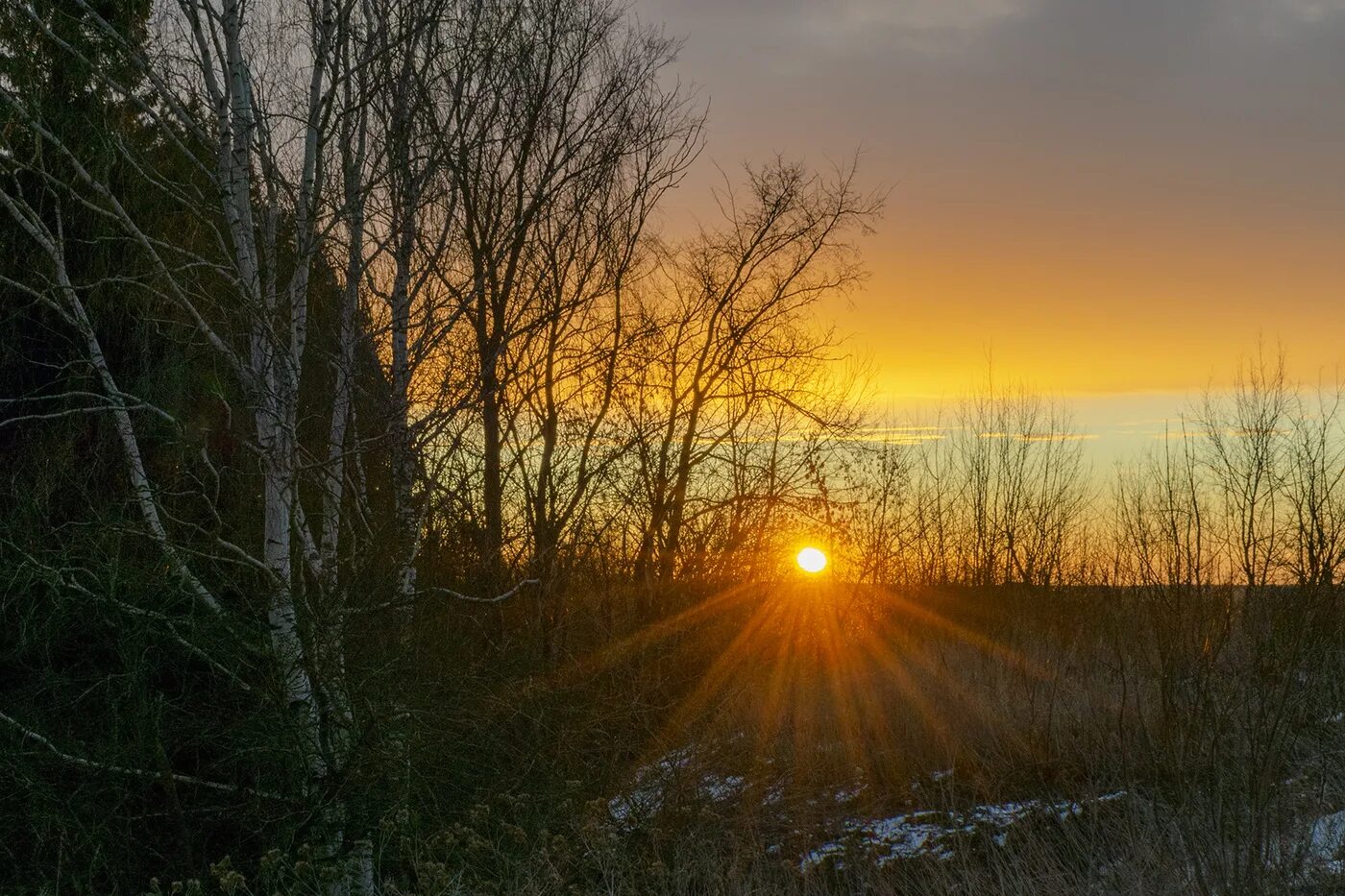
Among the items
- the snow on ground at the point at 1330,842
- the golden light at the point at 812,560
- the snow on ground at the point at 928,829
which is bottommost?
the snow on ground at the point at 928,829

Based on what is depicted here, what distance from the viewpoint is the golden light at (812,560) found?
13648 mm

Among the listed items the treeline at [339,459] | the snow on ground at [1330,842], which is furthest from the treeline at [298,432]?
the snow on ground at [1330,842]

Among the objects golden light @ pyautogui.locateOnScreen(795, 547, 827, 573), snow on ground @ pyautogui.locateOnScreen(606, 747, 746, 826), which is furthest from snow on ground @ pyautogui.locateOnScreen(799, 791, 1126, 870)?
golden light @ pyautogui.locateOnScreen(795, 547, 827, 573)

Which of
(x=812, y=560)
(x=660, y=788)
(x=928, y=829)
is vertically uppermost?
(x=812, y=560)

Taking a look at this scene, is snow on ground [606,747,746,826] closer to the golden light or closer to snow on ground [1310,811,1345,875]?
the golden light

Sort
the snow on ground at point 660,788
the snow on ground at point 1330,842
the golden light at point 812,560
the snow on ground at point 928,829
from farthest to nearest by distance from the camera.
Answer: the golden light at point 812,560
the snow on ground at point 660,788
the snow on ground at point 928,829
the snow on ground at point 1330,842

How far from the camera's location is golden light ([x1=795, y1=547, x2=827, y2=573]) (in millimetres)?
13648

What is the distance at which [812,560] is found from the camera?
13.9 meters

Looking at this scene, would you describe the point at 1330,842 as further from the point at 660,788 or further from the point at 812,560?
the point at 812,560

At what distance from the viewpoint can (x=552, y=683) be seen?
10.3 meters

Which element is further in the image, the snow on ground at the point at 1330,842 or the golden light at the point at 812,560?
the golden light at the point at 812,560

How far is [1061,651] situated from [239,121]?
37.8 ft

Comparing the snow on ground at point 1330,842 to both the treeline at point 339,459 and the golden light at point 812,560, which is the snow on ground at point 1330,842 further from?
the golden light at point 812,560

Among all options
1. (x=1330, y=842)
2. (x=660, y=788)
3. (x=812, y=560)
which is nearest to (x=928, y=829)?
(x=660, y=788)
